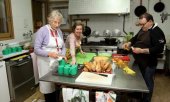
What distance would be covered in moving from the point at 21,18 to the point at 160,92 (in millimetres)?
2903

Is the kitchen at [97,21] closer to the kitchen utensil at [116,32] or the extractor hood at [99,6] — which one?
the kitchen utensil at [116,32]

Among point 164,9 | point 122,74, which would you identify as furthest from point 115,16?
point 122,74

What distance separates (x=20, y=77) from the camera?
2.52 m

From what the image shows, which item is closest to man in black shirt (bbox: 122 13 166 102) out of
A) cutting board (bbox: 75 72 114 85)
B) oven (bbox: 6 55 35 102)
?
cutting board (bbox: 75 72 114 85)

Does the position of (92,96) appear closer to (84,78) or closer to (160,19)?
(84,78)

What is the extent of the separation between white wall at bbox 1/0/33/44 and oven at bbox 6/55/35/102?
57 centimetres

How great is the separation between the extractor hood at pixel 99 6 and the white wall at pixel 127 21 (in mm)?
436

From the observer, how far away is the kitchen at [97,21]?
118 inches

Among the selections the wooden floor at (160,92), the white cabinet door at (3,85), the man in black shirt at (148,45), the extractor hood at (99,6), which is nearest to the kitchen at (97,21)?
the extractor hood at (99,6)

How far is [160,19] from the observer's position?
144 inches

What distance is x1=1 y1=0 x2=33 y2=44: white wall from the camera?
2945 millimetres

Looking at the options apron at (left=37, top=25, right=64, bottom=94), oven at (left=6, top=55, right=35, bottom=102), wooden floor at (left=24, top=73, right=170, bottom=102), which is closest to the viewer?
apron at (left=37, top=25, right=64, bottom=94)

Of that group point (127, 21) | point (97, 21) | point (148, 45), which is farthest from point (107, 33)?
point (148, 45)

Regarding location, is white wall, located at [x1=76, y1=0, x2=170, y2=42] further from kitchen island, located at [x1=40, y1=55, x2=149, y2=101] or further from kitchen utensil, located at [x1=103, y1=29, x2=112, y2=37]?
kitchen island, located at [x1=40, y1=55, x2=149, y2=101]
